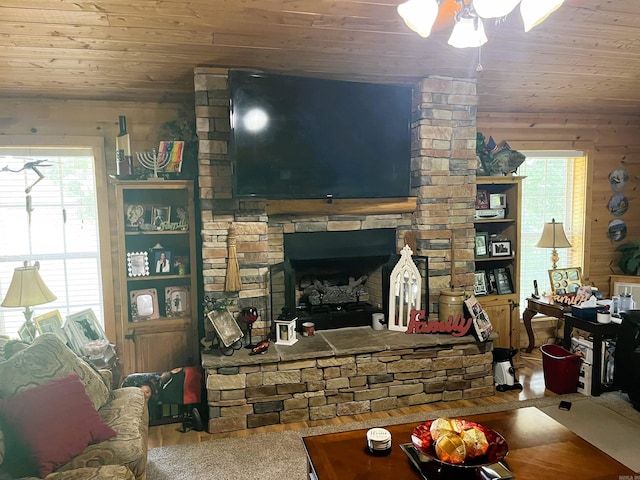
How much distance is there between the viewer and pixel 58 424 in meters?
2.08

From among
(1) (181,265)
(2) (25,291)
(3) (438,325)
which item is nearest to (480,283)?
(3) (438,325)

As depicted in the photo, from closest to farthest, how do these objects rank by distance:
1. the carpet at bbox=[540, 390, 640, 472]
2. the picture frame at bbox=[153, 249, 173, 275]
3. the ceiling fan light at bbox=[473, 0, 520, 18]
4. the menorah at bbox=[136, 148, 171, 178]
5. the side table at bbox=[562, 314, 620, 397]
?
the ceiling fan light at bbox=[473, 0, 520, 18]
the carpet at bbox=[540, 390, 640, 472]
the side table at bbox=[562, 314, 620, 397]
the menorah at bbox=[136, 148, 171, 178]
the picture frame at bbox=[153, 249, 173, 275]

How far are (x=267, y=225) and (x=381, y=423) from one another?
1.65 m

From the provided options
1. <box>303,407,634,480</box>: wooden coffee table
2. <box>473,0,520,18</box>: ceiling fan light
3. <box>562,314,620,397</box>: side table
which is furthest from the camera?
<box>562,314,620,397</box>: side table

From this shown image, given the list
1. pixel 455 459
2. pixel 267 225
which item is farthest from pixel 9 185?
pixel 455 459

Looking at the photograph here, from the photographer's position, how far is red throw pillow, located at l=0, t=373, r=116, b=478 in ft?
6.48

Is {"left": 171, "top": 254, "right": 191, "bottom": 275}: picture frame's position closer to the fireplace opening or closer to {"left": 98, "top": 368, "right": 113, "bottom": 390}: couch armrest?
the fireplace opening

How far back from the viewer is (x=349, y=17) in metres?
2.68

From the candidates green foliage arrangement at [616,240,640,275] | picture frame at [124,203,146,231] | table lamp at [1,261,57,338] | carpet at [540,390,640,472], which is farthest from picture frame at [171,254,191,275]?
green foliage arrangement at [616,240,640,275]

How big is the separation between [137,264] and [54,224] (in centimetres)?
79

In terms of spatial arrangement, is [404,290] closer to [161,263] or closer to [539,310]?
[539,310]

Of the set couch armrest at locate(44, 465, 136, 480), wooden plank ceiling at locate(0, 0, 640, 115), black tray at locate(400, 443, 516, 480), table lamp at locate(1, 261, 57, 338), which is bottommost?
black tray at locate(400, 443, 516, 480)

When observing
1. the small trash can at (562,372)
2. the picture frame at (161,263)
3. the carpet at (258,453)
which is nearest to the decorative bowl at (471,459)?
the carpet at (258,453)

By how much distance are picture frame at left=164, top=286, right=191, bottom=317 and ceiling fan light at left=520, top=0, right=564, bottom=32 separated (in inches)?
125
